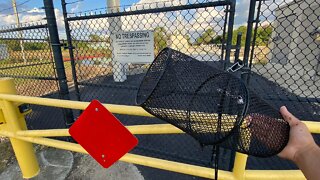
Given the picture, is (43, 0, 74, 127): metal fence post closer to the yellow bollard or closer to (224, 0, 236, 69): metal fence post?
the yellow bollard

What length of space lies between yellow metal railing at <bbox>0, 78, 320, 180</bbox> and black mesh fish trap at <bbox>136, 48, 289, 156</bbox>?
0.44m

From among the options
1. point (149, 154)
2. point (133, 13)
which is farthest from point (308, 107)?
point (133, 13)

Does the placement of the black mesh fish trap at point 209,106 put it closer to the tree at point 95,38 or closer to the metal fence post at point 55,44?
the metal fence post at point 55,44

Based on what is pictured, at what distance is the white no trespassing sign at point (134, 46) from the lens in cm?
271

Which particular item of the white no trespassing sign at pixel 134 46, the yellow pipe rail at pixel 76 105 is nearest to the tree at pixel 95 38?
the white no trespassing sign at pixel 134 46

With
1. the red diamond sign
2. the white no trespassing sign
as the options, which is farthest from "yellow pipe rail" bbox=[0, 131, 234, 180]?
the white no trespassing sign

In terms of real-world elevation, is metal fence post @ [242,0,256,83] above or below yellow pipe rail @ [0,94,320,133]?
above

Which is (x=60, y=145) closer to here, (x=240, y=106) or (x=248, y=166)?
(x=240, y=106)

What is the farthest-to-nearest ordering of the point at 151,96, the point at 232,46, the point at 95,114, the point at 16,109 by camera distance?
1. the point at 16,109
2. the point at 232,46
3. the point at 95,114
4. the point at 151,96

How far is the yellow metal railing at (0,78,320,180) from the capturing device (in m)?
1.53

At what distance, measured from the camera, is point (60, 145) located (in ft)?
7.55

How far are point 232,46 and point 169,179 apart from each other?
1.90 meters

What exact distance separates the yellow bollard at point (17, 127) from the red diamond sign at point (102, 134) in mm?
1357

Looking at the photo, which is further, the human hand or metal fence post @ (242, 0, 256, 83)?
metal fence post @ (242, 0, 256, 83)
